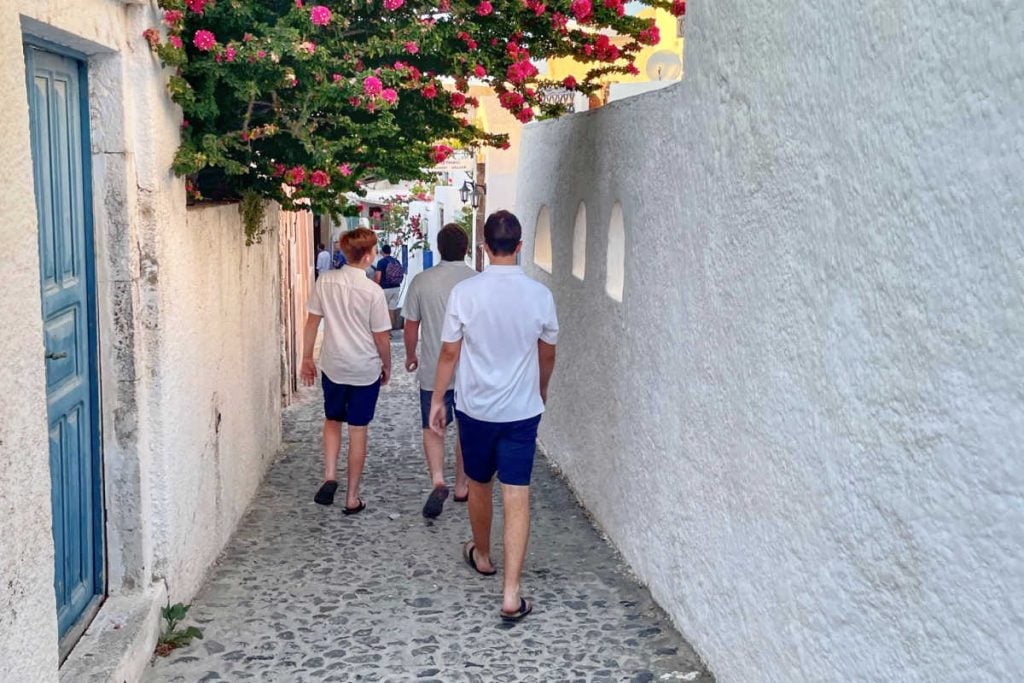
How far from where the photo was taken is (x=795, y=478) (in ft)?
11.8

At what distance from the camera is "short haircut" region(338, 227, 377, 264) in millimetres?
6941

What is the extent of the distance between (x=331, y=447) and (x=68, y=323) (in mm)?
3203

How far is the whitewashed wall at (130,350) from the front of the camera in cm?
299

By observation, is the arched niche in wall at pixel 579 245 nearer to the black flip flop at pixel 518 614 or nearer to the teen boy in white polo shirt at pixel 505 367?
the teen boy in white polo shirt at pixel 505 367

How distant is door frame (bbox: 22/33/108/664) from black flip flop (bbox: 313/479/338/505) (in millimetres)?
2562

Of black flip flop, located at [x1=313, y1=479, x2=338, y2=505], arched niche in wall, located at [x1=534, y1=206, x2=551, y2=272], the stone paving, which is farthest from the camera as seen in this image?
arched niche in wall, located at [x1=534, y1=206, x2=551, y2=272]

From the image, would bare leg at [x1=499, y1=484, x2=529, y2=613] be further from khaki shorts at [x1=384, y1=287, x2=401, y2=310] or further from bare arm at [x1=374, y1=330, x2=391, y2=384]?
khaki shorts at [x1=384, y1=287, x2=401, y2=310]

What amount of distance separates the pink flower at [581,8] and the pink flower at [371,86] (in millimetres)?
1411

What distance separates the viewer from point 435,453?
7.00m

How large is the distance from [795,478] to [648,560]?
2.06 metres

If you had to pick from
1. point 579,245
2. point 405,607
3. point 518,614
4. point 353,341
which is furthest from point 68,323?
point 579,245

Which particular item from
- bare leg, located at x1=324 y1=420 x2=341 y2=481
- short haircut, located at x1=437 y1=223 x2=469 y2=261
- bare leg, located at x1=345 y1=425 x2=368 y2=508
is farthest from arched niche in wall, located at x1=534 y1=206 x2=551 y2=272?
bare leg, located at x1=345 y1=425 x2=368 y2=508

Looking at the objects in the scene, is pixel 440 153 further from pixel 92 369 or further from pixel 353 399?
pixel 92 369

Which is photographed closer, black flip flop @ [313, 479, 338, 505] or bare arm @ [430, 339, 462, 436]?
bare arm @ [430, 339, 462, 436]
